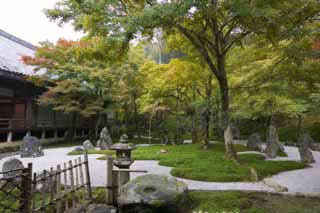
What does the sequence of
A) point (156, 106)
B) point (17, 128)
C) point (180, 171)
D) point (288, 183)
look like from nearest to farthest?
point (288, 183), point (180, 171), point (17, 128), point (156, 106)

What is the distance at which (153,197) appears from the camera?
3.80 meters

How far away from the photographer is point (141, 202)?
3744 millimetres

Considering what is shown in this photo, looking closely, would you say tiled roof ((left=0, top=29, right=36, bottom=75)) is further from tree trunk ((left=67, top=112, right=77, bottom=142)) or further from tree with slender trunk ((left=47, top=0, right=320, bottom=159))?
tree with slender trunk ((left=47, top=0, right=320, bottom=159))

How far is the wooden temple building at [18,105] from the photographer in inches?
463

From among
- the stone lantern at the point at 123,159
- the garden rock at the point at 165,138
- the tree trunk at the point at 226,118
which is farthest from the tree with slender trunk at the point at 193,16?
the garden rock at the point at 165,138

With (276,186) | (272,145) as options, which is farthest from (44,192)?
(272,145)

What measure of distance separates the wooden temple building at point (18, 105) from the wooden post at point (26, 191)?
9.54 m

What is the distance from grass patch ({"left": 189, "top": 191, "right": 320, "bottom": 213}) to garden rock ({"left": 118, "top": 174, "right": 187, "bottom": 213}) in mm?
412

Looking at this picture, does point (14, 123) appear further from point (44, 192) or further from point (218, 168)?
point (44, 192)

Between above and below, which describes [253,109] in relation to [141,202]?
above

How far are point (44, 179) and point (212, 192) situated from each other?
123 inches

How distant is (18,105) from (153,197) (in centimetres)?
1320

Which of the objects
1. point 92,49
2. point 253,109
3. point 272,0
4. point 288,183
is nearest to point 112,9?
point 92,49

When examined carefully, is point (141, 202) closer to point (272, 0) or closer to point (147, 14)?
point (147, 14)
